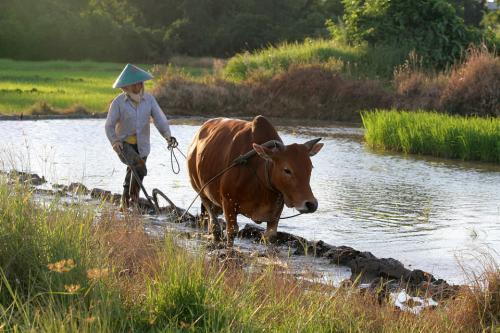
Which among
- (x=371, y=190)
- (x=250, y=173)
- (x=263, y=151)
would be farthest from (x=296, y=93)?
(x=263, y=151)

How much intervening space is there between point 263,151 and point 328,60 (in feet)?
79.5

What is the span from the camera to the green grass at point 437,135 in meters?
19.4

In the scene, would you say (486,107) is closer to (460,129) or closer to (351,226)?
(460,129)

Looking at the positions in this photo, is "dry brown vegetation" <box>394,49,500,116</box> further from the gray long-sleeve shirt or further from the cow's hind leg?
the cow's hind leg

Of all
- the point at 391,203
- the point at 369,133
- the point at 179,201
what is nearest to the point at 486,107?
the point at 369,133

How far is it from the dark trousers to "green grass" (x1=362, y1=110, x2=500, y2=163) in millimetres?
9896

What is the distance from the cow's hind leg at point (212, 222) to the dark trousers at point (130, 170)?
124 cm

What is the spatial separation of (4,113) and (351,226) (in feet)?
50.9

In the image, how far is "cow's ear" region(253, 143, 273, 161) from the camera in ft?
27.5

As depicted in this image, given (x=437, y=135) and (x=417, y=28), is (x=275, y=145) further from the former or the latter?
(x=417, y=28)

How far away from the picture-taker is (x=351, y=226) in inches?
474

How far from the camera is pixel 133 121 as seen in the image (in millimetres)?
10961

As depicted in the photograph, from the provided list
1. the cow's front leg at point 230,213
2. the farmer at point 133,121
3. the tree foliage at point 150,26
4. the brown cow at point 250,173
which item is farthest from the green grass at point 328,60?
the tree foliage at point 150,26

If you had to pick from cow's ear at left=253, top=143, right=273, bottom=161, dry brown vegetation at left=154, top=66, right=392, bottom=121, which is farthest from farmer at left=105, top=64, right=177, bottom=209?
dry brown vegetation at left=154, top=66, right=392, bottom=121
